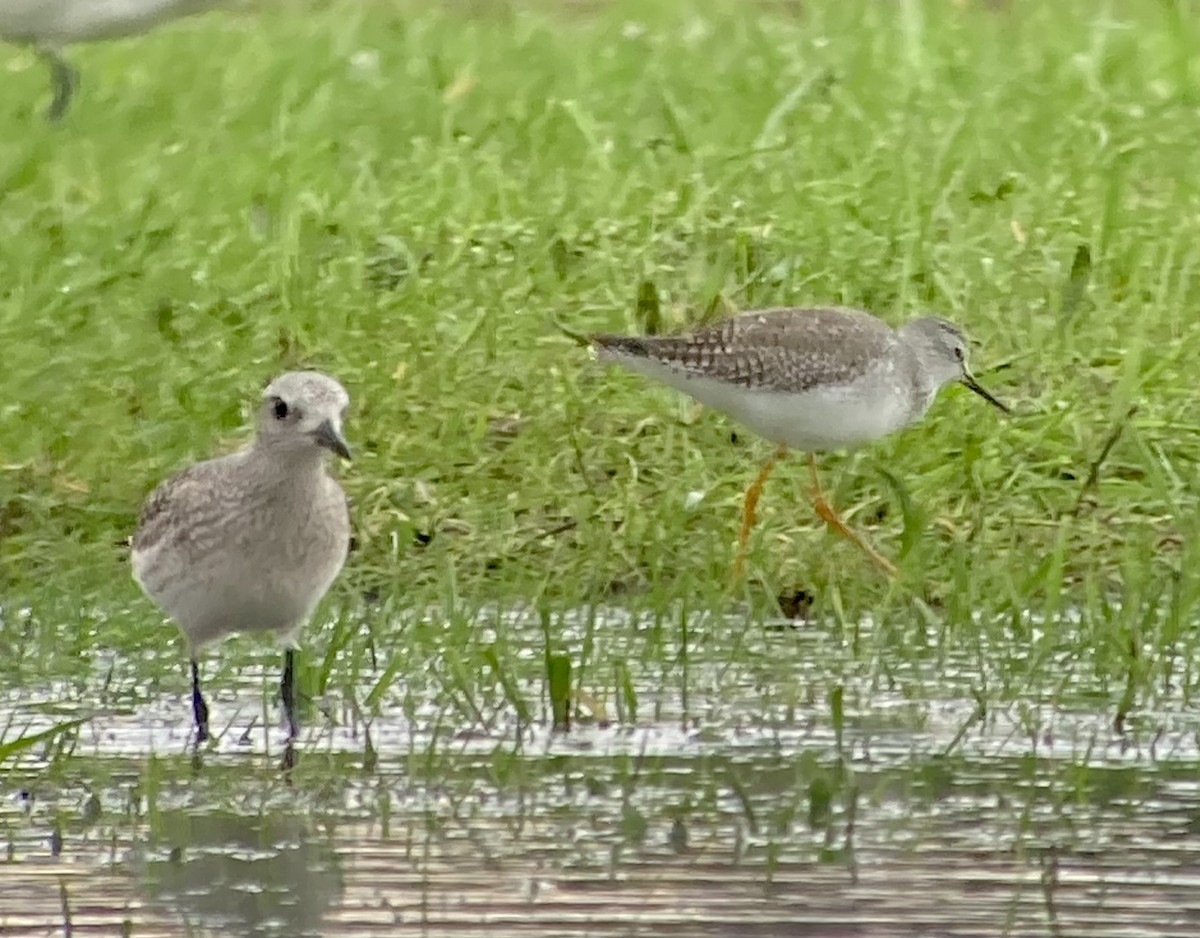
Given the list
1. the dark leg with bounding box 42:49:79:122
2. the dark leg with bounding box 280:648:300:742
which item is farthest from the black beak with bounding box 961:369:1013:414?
the dark leg with bounding box 42:49:79:122

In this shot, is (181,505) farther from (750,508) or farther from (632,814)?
(750,508)

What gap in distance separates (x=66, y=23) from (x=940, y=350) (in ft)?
15.6

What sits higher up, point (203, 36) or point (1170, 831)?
point (203, 36)

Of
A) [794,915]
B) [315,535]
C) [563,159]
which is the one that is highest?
[563,159]

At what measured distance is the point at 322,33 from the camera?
1309 centimetres

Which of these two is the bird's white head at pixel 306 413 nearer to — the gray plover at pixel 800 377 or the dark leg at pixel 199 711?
the dark leg at pixel 199 711

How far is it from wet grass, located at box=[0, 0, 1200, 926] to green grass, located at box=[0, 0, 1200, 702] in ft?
0.06

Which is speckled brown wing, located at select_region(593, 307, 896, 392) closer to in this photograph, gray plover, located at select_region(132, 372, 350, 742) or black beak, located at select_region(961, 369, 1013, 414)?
black beak, located at select_region(961, 369, 1013, 414)

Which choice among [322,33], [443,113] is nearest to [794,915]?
[443,113]

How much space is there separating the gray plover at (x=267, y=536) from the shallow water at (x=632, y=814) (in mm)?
223

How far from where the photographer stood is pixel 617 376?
9133mm

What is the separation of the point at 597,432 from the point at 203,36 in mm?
5257

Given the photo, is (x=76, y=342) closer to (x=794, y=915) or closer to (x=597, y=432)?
(x=597, y=432)

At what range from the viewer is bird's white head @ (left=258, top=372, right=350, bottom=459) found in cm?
655
